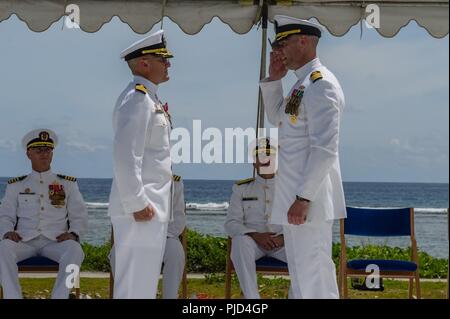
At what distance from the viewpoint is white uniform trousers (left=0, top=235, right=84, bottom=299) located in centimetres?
627

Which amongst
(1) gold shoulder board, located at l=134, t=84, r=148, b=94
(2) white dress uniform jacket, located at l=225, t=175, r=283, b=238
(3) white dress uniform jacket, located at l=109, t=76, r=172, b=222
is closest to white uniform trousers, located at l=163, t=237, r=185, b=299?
(2) white dress uniform jacket, located at l=225, t=175, r=283, b=238

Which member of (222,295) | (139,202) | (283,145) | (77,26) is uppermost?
(77,26)

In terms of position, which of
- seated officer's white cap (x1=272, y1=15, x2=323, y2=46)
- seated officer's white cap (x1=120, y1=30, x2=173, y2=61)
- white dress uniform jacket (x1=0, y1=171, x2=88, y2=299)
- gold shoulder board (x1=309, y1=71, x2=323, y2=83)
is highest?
seated officer's white cap (x1=272, y1=15, x2=323, y2=46)

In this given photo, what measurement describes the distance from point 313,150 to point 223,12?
2643mm

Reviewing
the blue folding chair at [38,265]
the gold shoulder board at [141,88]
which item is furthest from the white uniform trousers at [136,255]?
the blue folding chair at [38,265]

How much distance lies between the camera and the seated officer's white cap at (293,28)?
4895 millimetres

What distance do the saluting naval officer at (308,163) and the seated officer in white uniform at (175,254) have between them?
1.69 m

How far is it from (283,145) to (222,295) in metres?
3.90

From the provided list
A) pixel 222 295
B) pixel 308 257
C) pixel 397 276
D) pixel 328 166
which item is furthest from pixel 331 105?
pixel 222 295

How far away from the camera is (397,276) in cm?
680

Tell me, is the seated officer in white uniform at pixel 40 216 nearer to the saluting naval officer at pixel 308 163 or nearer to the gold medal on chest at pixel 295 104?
the saluting naval officer at pixel 308 163

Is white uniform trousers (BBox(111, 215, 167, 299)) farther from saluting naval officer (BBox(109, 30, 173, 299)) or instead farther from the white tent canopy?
the white tent canopy

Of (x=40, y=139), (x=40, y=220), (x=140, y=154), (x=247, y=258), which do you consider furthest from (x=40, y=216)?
(x=140, y=154)
